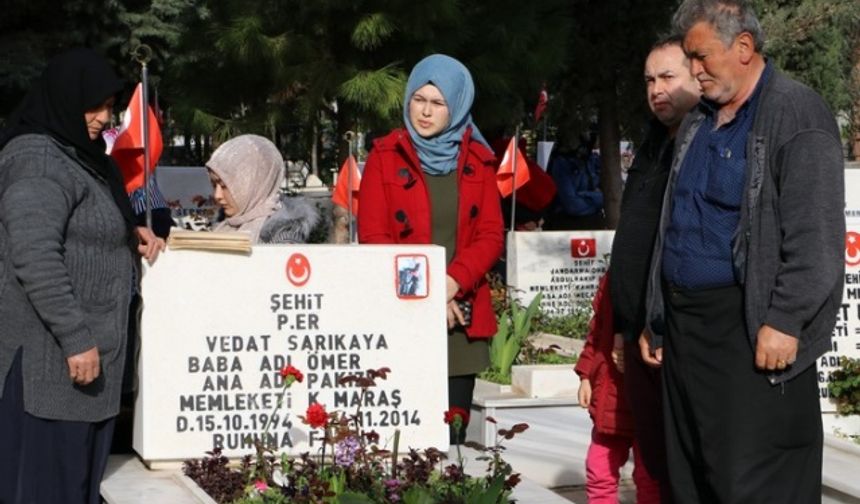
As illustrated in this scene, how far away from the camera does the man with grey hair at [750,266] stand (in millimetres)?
4574

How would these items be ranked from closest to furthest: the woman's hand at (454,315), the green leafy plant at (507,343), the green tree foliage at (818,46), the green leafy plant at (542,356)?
the woman's hand at (454,315), the green leafy plant at (507,343), the green leafy plant at (542,356), the green tree foliage at (818,46)

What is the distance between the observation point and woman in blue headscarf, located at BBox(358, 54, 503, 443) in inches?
248

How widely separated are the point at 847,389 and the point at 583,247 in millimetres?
5054

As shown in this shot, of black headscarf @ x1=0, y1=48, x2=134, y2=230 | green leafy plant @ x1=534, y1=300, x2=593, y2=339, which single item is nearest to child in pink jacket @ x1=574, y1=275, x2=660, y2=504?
black headscarf @ x1=0, y1=48, x2=134, y2=230

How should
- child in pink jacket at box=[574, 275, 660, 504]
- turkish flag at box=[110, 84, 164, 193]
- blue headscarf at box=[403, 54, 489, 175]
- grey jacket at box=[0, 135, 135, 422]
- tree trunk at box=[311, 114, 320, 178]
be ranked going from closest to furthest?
grey jacket at box=[0, 135, 135, 422] → child in pink jacket at box=[574, 275, 660, 504] → blue headscarf at box=[403, 54, 489, 175] → turkish flag at box=[110, 84, 164, 193] → tree trunk at box=[311, 114, 320, 178]

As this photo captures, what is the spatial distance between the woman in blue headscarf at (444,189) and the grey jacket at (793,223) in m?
1.79

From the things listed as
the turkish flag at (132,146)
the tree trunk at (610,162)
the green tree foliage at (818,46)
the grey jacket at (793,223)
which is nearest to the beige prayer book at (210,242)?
the grey jacket at (793,223)

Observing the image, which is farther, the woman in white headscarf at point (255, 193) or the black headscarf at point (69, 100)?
the woman in white headscarf at point (255, 193)

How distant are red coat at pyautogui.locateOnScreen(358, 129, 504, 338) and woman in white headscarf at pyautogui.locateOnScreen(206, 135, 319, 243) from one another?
48 centimetres

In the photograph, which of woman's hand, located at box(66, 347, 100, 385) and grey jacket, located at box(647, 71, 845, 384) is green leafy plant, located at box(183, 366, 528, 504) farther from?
grey jacket, located at box(647, 71, 845, 384)

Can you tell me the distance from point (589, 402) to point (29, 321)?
2024 millimetres

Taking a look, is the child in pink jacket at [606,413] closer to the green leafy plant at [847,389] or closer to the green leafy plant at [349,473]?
the green leafy plant at [349,473]

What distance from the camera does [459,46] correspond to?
14352mm

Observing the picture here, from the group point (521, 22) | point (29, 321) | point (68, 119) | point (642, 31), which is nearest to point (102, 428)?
point (29, 321)
